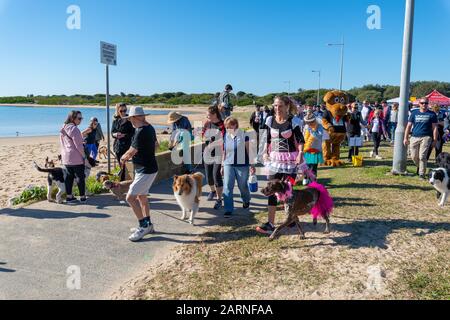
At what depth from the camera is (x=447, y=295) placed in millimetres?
3461

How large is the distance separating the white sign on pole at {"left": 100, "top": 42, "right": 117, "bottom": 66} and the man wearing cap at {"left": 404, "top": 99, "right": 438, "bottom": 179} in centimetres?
735

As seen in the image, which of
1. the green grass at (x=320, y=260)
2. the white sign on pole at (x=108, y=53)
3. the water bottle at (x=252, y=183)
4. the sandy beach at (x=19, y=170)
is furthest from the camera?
the sandy beach at (x=19, y=170)

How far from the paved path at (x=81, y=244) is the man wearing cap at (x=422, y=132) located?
440cm

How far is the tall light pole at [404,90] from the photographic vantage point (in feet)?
29.1

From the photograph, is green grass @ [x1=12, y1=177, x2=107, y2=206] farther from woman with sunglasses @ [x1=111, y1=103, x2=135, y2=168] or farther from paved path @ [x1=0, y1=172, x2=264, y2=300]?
woman with sunglasses @ [x1=111, y1=103, x2=135, y2=168]

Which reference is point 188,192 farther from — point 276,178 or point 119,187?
point 119,187

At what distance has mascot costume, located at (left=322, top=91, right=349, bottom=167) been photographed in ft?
35.8

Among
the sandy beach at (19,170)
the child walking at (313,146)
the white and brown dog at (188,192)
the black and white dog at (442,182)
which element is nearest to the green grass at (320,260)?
the black and white dog at (442,182)

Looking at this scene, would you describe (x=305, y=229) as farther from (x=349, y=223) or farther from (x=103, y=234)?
(x=103, y=234)

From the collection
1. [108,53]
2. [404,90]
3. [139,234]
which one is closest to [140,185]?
[139,234]

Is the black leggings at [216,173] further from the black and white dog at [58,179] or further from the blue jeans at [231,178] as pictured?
the black and white dog at [58,179]

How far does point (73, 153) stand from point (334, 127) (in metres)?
7.66

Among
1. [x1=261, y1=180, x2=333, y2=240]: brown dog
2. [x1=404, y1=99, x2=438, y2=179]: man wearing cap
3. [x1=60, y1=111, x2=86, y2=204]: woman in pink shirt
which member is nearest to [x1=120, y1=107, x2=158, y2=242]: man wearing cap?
[x1=261, y1=180, x2=333, y2=240]: brown dog
